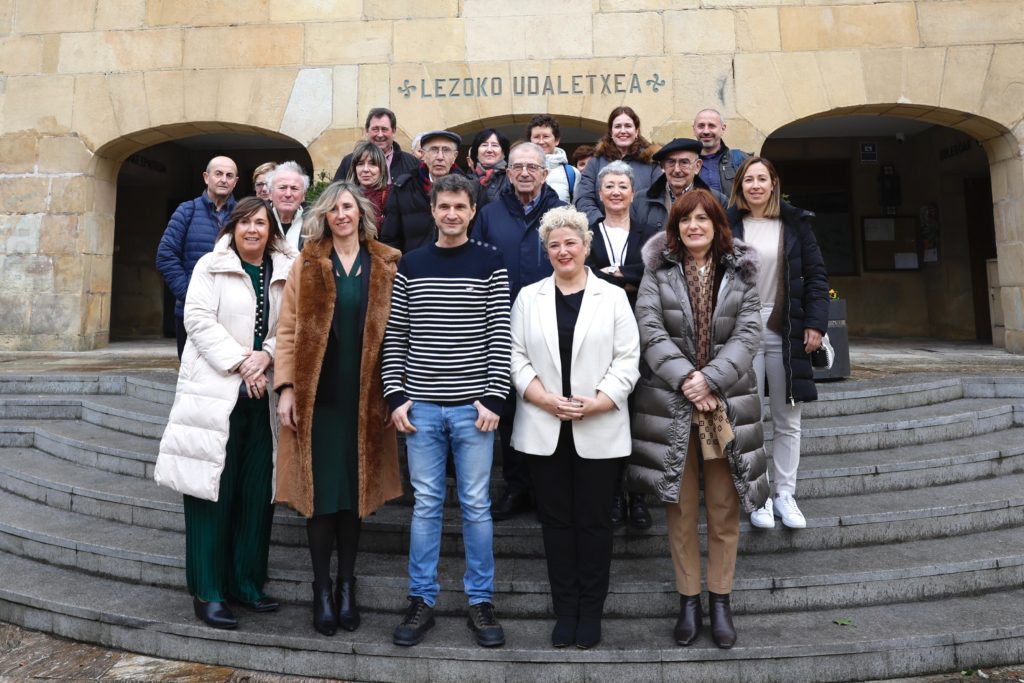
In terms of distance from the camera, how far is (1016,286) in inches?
329

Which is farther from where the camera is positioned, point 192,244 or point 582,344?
point 192,244

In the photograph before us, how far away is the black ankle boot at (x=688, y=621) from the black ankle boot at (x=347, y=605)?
4.61 feet

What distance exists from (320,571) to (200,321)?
1.22m

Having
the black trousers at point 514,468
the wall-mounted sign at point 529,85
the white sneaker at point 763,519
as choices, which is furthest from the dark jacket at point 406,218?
the wall-mounted sign at point 529,85

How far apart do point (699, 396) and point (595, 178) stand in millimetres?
1838

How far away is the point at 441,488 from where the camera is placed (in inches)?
115

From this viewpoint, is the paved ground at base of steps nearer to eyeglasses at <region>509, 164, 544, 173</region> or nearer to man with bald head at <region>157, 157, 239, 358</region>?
man with bald head at <region>157, 157, 239, 358</region>

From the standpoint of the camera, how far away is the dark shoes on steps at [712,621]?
2.78 metres

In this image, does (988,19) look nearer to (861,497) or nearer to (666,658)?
(861,497)

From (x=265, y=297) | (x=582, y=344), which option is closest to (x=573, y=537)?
(x=582, y=344)

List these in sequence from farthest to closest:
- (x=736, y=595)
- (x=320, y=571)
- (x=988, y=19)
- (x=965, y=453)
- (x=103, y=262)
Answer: (x=103, y=262), (x=988, y=19), (x=965, y=453), (x=736, y=595), (x=320, y=571)

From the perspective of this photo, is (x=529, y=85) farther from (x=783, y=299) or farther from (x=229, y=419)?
(x=229, y=419)

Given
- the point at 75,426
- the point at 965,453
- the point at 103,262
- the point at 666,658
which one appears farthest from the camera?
the point at 103,262

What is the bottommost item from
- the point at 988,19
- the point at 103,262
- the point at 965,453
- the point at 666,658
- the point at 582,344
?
the point at 666,658
